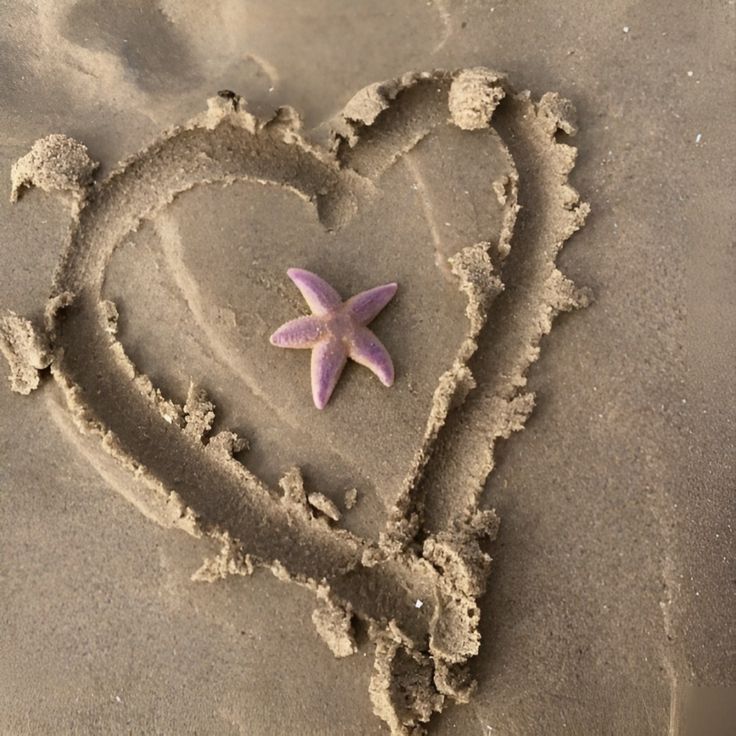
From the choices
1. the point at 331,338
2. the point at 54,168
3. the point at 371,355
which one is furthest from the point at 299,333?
the point at 54,168

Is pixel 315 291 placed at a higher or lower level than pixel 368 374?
higher

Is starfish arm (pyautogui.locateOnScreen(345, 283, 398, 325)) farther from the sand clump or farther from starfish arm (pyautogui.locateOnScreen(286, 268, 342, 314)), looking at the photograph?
the sand clump

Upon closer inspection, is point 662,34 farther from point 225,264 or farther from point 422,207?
point 225,264

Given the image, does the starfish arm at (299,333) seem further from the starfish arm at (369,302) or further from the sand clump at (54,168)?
the sand clump at (54,168)

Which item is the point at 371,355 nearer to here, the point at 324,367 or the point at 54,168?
the point at 324,367

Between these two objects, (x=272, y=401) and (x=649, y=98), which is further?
(x=649, y=98)

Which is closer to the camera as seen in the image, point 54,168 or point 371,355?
point 371,355

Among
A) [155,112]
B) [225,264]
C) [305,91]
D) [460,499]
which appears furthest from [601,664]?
[155,112]
